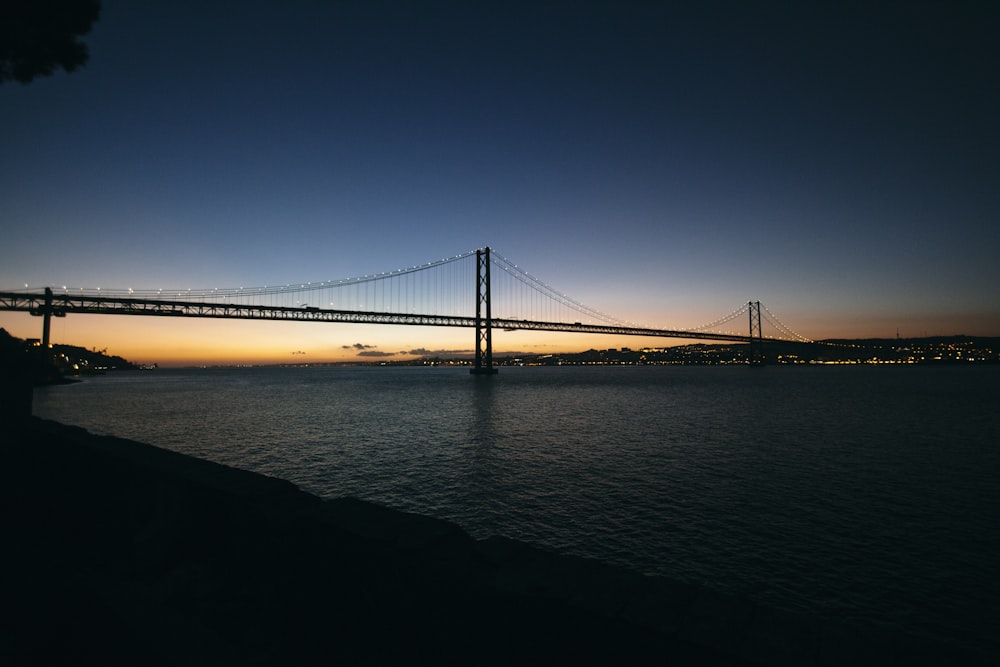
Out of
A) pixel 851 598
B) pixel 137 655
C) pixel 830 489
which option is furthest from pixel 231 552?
pixel 830 489

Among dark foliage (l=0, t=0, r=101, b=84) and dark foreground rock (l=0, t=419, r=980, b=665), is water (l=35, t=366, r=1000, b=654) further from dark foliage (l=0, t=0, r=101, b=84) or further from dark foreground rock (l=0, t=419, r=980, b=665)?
dark foliage (l=0, t=0, r=101, b=84)

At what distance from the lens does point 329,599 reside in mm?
3609

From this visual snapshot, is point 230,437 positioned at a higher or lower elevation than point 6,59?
lower

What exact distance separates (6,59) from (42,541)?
7.60 meters

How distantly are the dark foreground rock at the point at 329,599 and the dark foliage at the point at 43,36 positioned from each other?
23.0ft

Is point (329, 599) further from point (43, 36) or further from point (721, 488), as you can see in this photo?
point (721, 488)

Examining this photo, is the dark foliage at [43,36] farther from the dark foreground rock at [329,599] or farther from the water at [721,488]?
the water at [721,488]

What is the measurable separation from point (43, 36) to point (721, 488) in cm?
1557

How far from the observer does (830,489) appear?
35.7ft

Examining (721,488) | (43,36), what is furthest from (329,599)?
(721,488)

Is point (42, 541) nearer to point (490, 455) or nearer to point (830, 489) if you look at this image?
point (490, 455)

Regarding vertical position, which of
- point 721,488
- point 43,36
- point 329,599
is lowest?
point 721,488

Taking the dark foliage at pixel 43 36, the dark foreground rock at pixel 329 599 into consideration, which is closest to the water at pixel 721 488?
the dark foreground rock at pixel 329 599

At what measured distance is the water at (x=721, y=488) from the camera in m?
6.45
